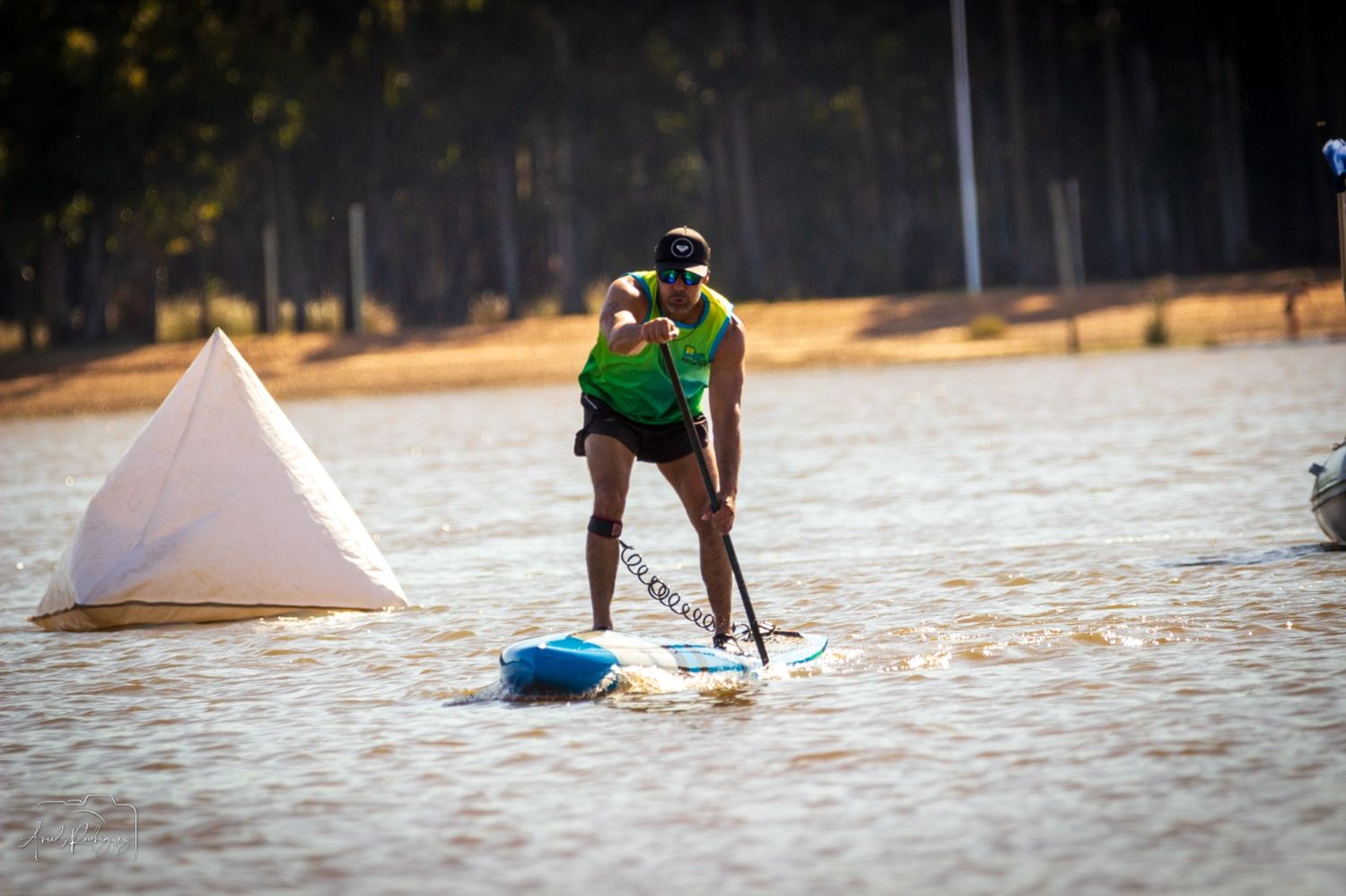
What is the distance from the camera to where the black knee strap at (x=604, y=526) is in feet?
26.5

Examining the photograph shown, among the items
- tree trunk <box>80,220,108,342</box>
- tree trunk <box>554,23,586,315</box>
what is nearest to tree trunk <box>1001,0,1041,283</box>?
tree trunk <box>554,23,586,315</box>

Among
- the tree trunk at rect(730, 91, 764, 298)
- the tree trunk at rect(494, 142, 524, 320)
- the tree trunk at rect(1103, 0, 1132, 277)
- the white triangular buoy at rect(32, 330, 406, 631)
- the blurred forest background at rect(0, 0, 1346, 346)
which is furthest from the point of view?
the tree trunk at rect(1103, 0, 1132, 277)

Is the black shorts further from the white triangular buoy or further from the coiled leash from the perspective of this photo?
the white triangular buoy

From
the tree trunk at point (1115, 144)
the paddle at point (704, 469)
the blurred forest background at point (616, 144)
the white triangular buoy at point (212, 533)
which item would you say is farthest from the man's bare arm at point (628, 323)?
the tree trunk at point (1115, 144)

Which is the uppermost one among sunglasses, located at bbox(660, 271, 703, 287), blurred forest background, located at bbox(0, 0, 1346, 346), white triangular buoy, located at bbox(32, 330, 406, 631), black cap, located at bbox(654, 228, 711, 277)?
blurred forest background, located at bbox(0, 0, 1346, 346)

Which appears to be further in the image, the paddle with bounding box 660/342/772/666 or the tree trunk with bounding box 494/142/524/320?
the tree trunk with bounding box 494/142/524/320

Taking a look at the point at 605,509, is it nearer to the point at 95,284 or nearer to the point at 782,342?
the point at 782,342

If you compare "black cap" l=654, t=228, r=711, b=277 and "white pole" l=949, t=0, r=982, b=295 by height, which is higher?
"white pole" l=949, t=0, r=982, b=295

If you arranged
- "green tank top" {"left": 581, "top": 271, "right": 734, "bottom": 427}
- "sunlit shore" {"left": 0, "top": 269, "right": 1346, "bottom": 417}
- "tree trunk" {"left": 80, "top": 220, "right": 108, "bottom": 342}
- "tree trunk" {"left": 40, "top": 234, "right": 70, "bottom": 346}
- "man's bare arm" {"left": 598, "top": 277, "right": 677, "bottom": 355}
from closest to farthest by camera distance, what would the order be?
1. "man's bare arm" {"left": 598, "top": 277, "right": 677, "bottom": 355}
2. "green tank top" {"left": 581, "top": 271, "right": 734, "bottom": 427}
3. "sunlit shore" {"left": 0, "top": 269, "right": 1346, "bottom": 417}
4. "tree trunk" {"left": 40, "top": 234, "right": 70, "bottom": 346}
5. "tree trunk" {"left": 80, "top": 220, "right": 108, "bottom": 342}

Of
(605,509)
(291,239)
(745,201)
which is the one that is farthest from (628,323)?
(745,201)

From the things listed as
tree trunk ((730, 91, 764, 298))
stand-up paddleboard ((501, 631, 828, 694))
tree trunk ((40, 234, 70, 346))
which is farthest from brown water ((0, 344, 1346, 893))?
tree trunk ((730, 91, 764, 298))

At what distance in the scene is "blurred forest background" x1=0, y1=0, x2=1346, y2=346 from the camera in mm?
40062

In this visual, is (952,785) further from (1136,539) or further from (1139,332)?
(1139,332)

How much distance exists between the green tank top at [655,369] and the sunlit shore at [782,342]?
89.4 ft
